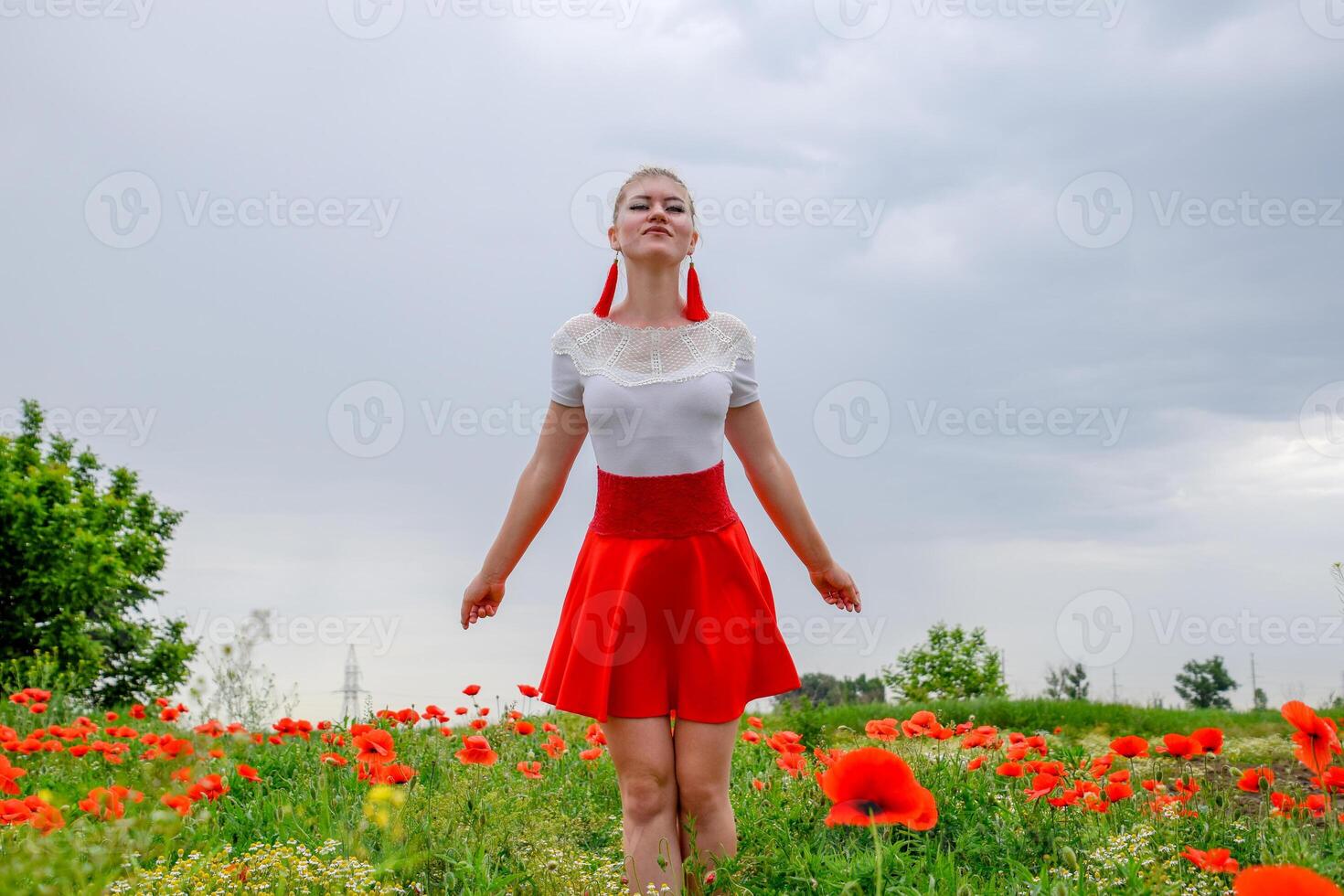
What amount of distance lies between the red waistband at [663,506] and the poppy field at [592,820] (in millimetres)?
1092

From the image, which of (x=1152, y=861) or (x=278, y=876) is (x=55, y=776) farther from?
(x=1152, y=861)

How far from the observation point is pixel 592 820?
4969 millimetres

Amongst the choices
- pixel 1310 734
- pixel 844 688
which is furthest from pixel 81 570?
pixel 1310 734

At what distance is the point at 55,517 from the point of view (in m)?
21.7

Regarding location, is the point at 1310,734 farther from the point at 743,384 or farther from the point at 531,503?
the point at 531,503

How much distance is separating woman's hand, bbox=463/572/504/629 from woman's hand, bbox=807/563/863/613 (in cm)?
122

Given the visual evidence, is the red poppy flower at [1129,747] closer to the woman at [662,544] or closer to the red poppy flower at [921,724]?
the red poppy flower at [921,724]

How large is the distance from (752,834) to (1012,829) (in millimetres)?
1042

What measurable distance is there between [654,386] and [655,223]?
653mm

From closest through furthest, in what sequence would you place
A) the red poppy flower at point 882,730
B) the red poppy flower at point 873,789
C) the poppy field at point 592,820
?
the red poppy flower at point 873,789
the poppy field at point 592,820
the red poppy flower at point 882,730

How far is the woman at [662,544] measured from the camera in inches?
143

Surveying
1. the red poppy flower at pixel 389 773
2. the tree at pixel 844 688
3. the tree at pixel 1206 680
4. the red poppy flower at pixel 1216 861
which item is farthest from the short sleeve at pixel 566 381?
the tree at pixel 1206 680

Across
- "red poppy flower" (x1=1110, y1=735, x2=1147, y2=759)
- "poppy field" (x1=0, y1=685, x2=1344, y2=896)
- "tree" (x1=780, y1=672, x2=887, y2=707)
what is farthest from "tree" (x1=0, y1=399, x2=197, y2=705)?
"red poppy flower" (x1=1110, y1=735, x2=1147, y2=759)

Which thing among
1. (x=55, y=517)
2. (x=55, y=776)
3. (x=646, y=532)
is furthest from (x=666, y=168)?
(x=55, y=517)
